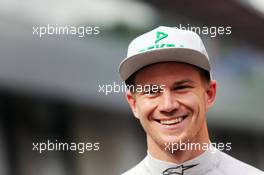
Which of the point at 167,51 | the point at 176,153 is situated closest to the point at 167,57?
the point at 167,51

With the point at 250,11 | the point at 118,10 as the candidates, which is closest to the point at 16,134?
the point at 118,10

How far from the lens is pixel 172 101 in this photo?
4.25ft

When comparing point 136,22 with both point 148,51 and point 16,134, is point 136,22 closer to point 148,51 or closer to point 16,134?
point 148,51

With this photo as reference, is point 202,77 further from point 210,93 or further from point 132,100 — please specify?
point 132,100

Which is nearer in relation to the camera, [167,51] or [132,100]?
[167,51]

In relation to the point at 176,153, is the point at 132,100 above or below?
above

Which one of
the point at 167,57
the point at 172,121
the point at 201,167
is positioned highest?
the point at 167,57

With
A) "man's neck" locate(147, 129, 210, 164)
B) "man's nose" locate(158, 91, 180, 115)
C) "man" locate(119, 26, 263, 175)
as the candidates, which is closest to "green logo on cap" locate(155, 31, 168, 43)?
"man" locate(119, 26, 263, 175)

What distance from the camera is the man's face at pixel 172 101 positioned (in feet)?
4.24

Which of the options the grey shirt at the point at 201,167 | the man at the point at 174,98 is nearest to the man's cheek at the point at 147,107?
the man at the point at 174,98

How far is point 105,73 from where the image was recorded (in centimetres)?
153

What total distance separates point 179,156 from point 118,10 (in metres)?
0.47

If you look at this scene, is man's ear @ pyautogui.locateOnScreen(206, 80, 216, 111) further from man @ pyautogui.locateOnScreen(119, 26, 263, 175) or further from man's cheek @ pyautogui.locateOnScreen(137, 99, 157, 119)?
man's cheek @ pyautogui.locateOnScreen(137, 99, 157, 119)

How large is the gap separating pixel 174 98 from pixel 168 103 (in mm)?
18
